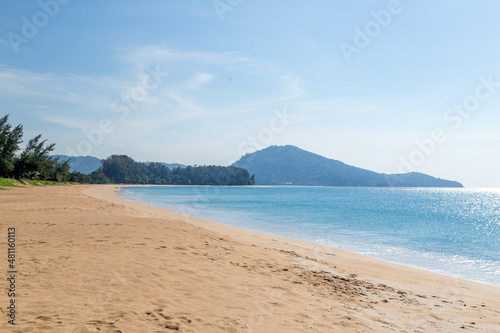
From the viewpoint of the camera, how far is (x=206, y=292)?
22.8ft

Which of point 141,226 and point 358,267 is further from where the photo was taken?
point 141,226

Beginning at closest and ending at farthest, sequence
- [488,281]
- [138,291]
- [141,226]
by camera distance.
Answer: [138,291] → [488,281] → [141,226]

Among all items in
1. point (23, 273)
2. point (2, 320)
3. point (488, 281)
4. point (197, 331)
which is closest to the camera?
point (2, 320)

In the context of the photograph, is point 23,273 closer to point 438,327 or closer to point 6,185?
point 438,327

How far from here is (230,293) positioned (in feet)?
23.2

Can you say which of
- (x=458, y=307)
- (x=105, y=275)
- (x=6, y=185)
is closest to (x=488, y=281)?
(x=458, y=307)

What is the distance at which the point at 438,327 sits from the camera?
6.54 m

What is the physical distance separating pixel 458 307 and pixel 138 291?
307 inches

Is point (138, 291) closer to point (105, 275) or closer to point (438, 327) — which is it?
point (105, 275)

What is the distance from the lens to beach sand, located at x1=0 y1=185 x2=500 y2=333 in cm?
536

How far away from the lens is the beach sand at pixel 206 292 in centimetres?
536

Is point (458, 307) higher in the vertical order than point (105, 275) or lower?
lower

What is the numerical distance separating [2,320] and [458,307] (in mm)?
9649

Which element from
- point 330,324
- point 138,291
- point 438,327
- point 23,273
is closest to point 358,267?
point 438,327
